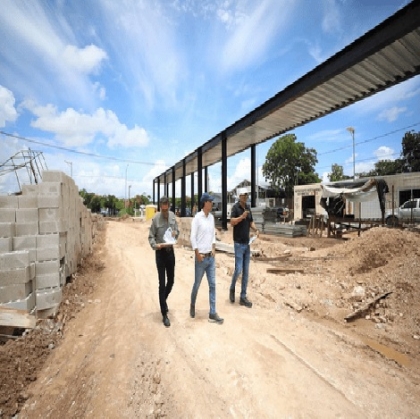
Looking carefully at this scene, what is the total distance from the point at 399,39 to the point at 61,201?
26.5 ft

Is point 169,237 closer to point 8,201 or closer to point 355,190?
point 8,201

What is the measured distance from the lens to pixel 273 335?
3.49 meters

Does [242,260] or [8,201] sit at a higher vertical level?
[8,201]

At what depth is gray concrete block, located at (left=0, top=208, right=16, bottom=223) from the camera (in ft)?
13.3

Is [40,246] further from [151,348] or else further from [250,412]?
[250,412]

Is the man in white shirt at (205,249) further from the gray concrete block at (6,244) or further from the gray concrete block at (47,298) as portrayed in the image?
the gray concrete block at (6,244)

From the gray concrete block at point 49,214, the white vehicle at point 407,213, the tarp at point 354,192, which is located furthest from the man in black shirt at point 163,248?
the white vehicle at point 407,213

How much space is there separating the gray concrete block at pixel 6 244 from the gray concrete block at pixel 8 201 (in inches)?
23.5

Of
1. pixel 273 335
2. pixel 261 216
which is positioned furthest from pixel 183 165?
pixel 273 335

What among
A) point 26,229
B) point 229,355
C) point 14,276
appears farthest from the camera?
point 26,229

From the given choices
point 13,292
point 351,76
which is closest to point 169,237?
point 13,292

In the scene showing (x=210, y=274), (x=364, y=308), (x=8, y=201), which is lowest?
(x=364, y=308)

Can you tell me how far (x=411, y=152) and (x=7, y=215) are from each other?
47174mm

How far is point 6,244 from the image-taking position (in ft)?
13.0
